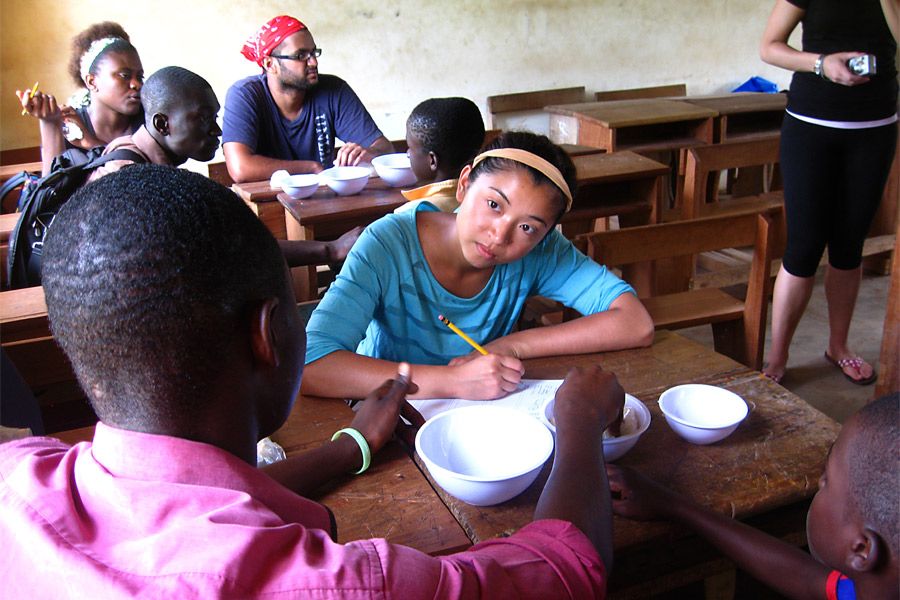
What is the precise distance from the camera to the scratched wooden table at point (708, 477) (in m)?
0.94

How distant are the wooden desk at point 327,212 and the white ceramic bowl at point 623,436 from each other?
1542mm

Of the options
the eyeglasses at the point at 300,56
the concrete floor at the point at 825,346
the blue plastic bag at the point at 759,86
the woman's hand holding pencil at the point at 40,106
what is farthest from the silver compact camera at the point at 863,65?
the blue plastic bag at the point at 759,86

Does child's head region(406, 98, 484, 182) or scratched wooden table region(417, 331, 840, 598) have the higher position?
child's head region(406, 98, 484, 182)

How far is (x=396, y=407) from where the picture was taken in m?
1.15

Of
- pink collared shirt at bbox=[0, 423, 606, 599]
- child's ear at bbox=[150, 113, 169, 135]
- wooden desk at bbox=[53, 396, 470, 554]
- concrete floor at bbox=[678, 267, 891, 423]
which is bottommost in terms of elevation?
concrete floor at bbox=[678, 267, 891, 423]

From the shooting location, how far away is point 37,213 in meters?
2.10

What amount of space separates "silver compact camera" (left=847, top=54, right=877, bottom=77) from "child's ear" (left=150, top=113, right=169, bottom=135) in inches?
90.6

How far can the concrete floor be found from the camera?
266 centimetres

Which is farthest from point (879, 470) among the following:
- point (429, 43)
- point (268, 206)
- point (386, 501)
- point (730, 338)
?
Result: point (429, 43)

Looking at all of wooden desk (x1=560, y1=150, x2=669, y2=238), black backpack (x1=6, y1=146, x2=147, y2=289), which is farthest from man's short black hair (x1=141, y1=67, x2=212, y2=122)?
wooden desk (x1=560, y1=150, x2=669, y2=238)

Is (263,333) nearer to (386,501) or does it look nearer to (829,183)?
(386,501)

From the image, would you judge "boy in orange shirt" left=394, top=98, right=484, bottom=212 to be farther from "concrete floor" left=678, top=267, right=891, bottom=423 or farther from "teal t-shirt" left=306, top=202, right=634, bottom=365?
"concrete floor" left=678, top=267, right=891, bottom=423

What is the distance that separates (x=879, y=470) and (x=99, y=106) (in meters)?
3.30

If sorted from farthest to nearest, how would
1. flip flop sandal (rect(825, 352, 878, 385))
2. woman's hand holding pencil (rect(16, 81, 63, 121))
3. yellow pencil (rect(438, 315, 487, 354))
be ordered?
woman's hand holding pencil (rect(16, 81, 63, 121)) → flip flop sandal (rect(825, 352, 878, 385)) → yellow pencil (rect(438, 315, 487, 354))
